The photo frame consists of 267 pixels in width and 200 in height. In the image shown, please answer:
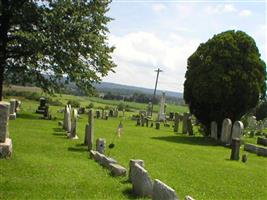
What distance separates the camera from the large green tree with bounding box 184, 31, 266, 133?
1158 inches

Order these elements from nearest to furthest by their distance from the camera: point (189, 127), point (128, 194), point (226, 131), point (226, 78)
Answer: point (128, 194) < point (226, 131) < point (226, 78) < point (189, 127)

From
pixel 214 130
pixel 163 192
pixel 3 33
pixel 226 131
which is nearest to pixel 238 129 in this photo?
pixel 226 131

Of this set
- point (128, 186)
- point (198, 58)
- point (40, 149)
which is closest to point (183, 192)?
point (128, 186)

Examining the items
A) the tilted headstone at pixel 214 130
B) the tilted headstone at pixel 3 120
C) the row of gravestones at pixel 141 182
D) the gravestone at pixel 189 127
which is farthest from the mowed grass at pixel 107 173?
the gravestone at pixel 189 127

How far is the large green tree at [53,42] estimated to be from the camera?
32.6 metres

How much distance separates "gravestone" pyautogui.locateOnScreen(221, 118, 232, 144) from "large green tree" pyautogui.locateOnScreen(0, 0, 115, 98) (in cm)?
1181

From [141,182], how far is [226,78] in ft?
Result: 63.1

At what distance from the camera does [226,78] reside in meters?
29.2

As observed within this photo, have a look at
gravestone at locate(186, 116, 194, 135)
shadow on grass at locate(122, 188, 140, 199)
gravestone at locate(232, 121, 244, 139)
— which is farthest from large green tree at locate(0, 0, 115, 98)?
shadow on grass at locate(122, 188, 140, 199)

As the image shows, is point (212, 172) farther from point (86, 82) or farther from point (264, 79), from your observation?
point (86, 82)

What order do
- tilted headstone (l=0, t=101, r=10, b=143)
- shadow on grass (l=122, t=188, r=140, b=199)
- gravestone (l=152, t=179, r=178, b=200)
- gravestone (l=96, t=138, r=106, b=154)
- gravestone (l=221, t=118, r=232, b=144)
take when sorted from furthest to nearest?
gravestone (l=221, t=118, r=232, b=144)
gravestone (l=96, t=138, r=106, b=154)
tilted headstone (l=0, t=101, r=10, b=143)
shadow on grass (l=122, t=188, r=140, b=199)
gravestone (l=152, t=179, r=178, b=200)

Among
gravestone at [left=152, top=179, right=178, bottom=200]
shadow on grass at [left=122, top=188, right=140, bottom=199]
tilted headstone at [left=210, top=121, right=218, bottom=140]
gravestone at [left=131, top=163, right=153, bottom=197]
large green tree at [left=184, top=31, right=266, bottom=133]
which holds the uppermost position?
large green tree at [left=184, top=31, right=266, bottom=133]

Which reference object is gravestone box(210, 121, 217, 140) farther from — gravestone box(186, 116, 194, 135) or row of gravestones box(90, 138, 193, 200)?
row of gravestones box(90, 138, 193, 200)

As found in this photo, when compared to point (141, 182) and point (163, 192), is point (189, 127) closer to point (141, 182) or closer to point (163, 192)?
point (141, 182)
